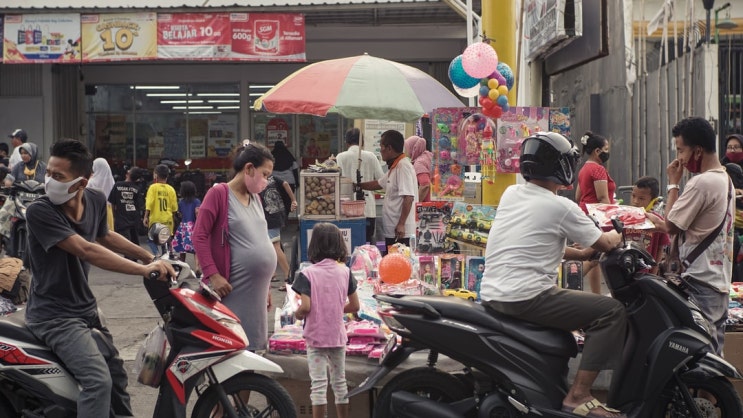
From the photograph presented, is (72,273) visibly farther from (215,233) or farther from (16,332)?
(215,233)

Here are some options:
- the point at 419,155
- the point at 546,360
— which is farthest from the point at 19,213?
the point at 546,360

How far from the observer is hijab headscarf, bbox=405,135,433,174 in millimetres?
11773

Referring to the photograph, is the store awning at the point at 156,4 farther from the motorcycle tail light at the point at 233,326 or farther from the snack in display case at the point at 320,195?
the motorcycle tail light at the point at 233,326

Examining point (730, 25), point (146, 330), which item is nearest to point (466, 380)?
point (146, 330)

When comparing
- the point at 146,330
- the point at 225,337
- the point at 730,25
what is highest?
the point at 730,25

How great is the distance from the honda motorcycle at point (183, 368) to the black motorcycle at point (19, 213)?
24.7 ft

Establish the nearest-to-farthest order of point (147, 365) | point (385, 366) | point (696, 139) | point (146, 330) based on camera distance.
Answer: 1. point (147, 365)
2. point (385, 366)
3. point (696, 139)
4. point (146, 330)

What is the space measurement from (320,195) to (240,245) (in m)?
4.67

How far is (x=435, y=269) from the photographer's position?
7.99 metres

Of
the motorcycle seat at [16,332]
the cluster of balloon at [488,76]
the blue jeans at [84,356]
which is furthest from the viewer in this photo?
the cluster of balloon at [488,76]

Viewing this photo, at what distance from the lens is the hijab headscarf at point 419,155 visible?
11773mm

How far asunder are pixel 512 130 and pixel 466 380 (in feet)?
11.8

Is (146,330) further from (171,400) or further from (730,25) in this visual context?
(730,25)

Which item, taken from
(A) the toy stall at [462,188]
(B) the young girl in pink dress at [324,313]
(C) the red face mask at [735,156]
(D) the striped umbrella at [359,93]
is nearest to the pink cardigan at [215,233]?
(B) the young girl in pink dress at [324,313]
